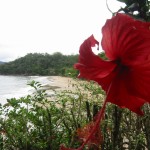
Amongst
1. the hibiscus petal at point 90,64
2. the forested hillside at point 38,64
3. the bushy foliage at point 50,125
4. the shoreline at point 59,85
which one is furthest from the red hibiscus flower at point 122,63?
the forested hillside at point 38,64

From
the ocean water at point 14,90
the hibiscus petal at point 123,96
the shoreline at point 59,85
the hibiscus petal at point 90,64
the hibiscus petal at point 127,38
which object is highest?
the hibiscus petal at point 127,38

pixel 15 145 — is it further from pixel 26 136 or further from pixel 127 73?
pixel 127 73

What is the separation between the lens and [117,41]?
43cm

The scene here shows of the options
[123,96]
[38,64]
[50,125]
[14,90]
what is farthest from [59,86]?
[38,64]

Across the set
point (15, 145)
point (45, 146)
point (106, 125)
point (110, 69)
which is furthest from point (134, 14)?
point (15, 145)

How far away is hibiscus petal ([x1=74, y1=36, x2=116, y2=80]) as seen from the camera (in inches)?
18.7

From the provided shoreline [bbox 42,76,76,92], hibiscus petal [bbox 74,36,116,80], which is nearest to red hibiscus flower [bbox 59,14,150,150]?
hibiscus petal [bbox 74,36,116,80]

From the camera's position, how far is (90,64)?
1.60 ft

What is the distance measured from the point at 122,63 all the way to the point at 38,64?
197 feet

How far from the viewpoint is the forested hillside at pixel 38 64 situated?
56719 mm

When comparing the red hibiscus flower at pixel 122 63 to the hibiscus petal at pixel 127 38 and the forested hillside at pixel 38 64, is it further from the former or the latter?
the forested hillside at pixel 38 64

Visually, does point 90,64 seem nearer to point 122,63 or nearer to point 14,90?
point 122,63

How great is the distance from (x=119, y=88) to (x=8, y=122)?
6.44 feet

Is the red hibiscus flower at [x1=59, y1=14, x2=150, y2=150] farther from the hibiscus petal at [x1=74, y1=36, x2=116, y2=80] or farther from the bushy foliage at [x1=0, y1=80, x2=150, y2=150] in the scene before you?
the bushy foliage at [x1=0, y1=80, x2=150, y2=150]
